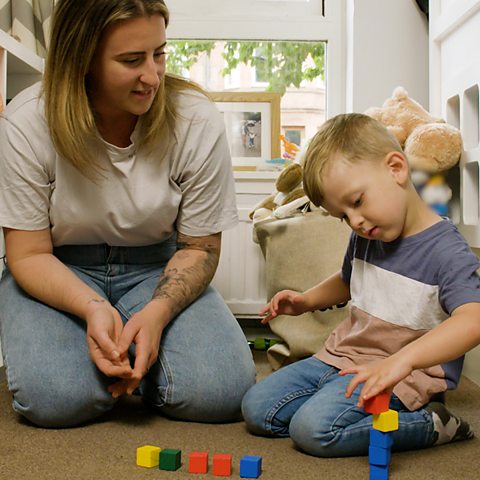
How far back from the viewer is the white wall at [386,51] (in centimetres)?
208

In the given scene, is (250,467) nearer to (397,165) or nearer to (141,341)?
(141,341)

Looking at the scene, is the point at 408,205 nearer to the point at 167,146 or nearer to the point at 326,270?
the point at 167,146

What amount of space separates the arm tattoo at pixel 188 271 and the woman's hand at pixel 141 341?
50 mm

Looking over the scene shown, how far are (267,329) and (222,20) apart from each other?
0.96m

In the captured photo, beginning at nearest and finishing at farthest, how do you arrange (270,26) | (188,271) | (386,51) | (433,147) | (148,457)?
(148,457) → (188,271) → (433,147) → (386,51) → (270,26)

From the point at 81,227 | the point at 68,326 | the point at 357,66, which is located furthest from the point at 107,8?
the point at 357,66

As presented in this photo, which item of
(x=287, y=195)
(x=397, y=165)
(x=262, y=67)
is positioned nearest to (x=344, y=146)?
(x=397, y=165)

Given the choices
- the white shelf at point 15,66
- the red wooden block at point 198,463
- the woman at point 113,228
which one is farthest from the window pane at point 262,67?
the red wooden block at point 198,463

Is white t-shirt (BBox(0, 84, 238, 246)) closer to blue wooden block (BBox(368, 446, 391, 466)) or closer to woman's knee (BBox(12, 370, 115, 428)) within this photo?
woman's knee (BBox(12, 370, 115, 428))

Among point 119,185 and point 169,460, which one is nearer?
point 169,460

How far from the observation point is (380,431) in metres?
0.92

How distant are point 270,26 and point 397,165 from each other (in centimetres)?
129

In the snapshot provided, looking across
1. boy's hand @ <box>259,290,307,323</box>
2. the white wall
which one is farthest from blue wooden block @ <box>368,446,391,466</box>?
the white wall

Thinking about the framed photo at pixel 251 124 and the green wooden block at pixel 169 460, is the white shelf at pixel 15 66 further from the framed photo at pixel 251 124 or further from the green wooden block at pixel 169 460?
the green wooden block at pixel 169 460
